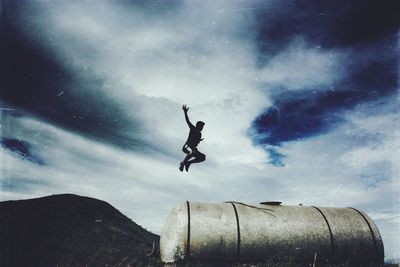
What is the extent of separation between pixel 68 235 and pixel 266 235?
27.9 ft

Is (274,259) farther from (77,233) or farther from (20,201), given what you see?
(20,201)

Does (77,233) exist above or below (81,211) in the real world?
below

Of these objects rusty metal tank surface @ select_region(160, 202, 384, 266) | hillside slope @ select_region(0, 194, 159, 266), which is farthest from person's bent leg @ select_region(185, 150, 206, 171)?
hillside slope @ select_region(0, 194, 159, 266)

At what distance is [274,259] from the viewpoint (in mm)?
8781

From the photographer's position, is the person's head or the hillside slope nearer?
the person's head

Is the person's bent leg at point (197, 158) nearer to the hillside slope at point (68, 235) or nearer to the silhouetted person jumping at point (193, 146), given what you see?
the silhouetted person jumping at point (193, 146)

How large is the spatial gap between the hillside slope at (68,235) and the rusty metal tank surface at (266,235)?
214 centimetres

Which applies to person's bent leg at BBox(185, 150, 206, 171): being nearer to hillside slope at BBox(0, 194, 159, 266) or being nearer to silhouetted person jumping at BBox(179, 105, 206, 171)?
silhouetted person jumping at BBox(179, 105, 206, 171)

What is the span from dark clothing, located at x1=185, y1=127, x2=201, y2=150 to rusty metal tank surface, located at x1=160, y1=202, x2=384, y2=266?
209 centimetres

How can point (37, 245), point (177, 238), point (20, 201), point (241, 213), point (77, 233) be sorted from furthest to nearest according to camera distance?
point (20, 201), point (77, 233), point (37, 245), point (241, 213), point (177, 238)

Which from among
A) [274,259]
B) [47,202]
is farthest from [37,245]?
[274,259]

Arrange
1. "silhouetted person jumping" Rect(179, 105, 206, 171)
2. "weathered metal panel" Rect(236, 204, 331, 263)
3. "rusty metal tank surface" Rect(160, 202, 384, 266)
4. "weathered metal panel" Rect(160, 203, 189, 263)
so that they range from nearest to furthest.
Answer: "weathered metal panel" Rect(160, 203, 189, 263) < "rusty metal tank surface" Rect(160, 202, 384, 266) < "weathered metal panel" Rect(236, 204, 331, 263) < "silhouetted person jumping" Rect(179, 105, 206, 171)

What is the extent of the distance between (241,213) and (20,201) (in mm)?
12010

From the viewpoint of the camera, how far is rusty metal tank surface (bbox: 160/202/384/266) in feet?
28.1
